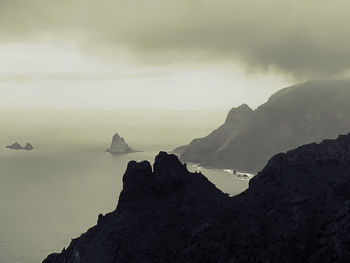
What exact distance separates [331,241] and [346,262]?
19.2ft

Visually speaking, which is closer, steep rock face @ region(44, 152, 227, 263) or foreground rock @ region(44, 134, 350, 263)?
foreground rock @ region(44, 134, 350, 263)

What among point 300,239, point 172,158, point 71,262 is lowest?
point 71,262

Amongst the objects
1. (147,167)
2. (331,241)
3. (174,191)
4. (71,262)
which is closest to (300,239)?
(331,241)

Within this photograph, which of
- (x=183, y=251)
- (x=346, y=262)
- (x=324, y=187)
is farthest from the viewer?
(x=324, y=187)

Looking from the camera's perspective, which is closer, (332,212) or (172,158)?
(332,212)

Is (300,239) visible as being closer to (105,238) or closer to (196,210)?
(196,210)

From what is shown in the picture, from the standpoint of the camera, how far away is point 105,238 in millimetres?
95188

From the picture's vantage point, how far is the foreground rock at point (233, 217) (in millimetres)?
80688

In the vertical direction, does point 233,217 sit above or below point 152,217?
above

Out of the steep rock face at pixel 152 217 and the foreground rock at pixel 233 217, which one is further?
the steep rock face at pixel 152 217

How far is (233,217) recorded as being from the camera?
9056 centimetres

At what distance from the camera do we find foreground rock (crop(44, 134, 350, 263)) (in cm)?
8069

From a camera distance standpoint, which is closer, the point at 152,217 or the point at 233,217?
the point at 233,217

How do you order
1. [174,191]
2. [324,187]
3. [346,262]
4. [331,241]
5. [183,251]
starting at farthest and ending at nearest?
[174,191] < [324,187] < [183,251] < [331,241] < [346,262]
